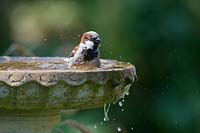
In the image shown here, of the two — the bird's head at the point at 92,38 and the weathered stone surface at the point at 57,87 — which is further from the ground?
the bird's head at the point at 92,38

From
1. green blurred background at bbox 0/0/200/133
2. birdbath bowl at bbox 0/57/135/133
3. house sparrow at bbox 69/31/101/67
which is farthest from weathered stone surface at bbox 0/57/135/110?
green blurred background at bbox 0/0/200/133

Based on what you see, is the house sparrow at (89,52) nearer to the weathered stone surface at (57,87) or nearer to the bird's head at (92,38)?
the bird's head at (92,38)

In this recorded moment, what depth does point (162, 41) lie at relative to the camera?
4.70m

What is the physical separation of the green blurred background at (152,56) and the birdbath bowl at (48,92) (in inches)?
67.2

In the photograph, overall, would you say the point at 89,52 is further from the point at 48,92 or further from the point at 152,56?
the point at 152,56

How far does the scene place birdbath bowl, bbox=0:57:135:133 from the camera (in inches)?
91.4

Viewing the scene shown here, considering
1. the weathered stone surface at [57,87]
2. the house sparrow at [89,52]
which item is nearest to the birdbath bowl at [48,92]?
the weathered stone surface at [57,87]

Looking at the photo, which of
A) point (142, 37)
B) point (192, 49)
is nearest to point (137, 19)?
point (142, 37)

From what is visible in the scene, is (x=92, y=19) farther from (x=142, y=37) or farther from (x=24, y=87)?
(x=24, y=87)

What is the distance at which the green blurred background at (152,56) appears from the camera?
179 inches

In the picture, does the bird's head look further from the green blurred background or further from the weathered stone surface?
the green blurred background

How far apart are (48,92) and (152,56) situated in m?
2.45

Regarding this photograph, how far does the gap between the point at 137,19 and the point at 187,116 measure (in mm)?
684

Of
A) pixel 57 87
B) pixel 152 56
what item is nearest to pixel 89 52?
pixel 57 87
